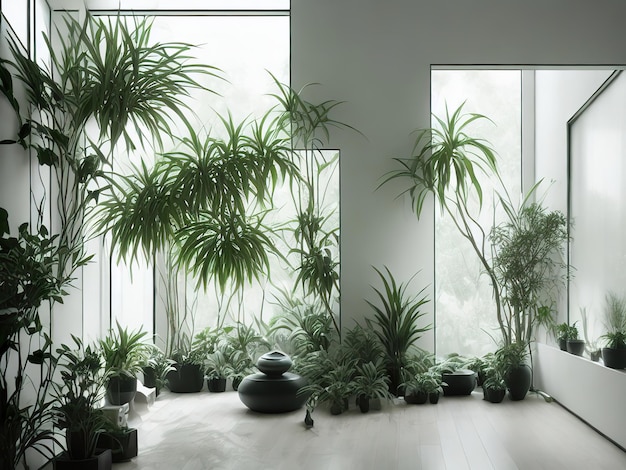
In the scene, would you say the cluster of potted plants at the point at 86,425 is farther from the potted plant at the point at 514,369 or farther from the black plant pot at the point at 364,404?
the potted plant at the point at 514,369

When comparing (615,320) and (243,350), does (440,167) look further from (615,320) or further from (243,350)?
(243,350)

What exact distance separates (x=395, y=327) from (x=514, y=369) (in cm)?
110

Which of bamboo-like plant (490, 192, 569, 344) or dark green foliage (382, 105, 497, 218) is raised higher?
dark green foliage (382, 105, 497, 218)

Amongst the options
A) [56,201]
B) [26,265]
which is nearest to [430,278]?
[56,201]

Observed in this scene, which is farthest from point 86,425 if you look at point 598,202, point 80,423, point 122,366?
point 598,202

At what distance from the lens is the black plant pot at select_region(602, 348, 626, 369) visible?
454 cm

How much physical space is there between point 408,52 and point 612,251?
2.23 meters

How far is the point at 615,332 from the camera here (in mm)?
4762

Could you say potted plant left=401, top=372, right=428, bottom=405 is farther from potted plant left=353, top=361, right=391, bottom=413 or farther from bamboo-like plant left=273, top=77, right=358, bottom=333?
bamboo-like plant left=273, top=77, right=358, bottom=333

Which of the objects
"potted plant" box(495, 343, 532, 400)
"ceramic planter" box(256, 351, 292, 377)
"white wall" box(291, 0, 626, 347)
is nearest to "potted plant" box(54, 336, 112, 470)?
"ceramic planter" box(256, 351, 292, 377)

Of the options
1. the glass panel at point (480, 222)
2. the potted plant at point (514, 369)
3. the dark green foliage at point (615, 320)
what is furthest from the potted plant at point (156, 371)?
the dark green foliage at point (615, 320)

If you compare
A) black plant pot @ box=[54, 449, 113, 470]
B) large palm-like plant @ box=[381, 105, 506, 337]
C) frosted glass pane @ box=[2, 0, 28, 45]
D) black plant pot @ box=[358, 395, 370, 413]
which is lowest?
black plant pot @ box=[358, 395, 370, 413]

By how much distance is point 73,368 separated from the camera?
12.2ft

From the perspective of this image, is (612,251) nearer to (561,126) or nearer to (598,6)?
(561,126)
